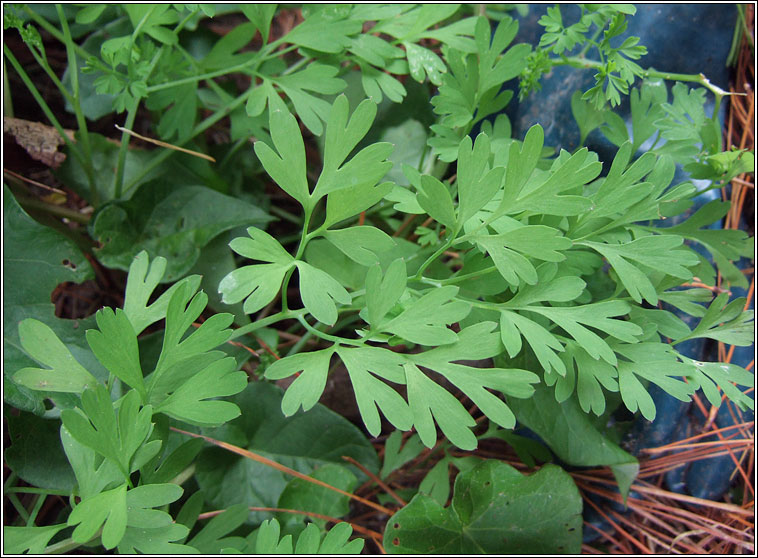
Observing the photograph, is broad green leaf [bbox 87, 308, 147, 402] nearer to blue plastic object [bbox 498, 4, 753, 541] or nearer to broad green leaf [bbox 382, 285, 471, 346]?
broad green leaf [bbox 382, 285, 471, 346]

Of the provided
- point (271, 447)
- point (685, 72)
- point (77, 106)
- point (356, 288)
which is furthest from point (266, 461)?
point (685, 72)

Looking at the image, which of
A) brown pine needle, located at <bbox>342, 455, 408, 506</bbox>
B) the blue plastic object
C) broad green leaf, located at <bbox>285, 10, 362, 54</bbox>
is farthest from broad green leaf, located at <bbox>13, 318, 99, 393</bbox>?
the blue plastic object

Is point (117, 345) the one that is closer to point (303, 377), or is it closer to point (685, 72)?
point (303, 377)

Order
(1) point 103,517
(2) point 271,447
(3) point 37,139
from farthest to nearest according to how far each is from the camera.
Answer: (3) point 37,139 < (2) point 271,447 < (1) point 103,517

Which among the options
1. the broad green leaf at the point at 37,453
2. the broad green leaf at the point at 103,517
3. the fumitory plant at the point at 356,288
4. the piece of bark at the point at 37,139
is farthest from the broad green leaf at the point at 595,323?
the piece of bark at the point at 37,139

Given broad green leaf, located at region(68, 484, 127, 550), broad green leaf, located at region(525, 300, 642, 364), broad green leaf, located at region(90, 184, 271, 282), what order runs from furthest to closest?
1. broad green leaf, located at region(90, 184, 271, 282)
2. broad green leaf, located at region(525, 300, 642, 364)
3. broad green leaf, located at region(68, 484, 127, 550)

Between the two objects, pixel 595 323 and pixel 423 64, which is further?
A: pixel 423 64

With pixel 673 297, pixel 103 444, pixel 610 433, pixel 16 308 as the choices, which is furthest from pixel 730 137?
pixel 16 308

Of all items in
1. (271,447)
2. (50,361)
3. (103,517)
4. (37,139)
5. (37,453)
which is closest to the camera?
(103,517)
